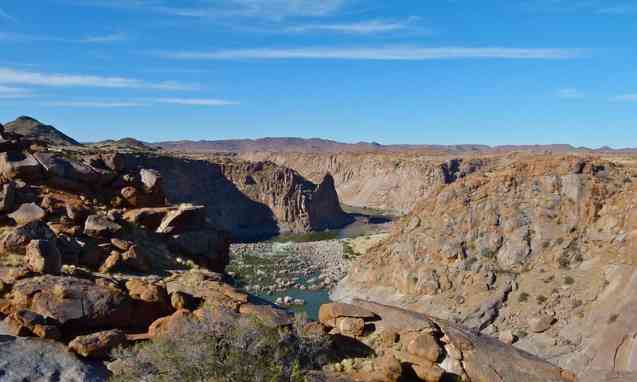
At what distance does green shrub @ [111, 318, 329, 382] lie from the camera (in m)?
8.73

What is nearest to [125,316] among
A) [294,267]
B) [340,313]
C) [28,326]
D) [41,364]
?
[28,326]

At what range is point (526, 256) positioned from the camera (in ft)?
133

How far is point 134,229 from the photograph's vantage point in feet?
62.7

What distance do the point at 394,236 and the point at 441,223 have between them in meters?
5.18

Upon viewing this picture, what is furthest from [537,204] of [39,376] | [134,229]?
[39,376]

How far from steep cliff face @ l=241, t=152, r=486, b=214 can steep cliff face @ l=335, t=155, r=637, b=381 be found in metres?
77.3

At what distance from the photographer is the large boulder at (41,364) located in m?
9.52

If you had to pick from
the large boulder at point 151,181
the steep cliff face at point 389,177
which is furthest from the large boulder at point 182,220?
the steep cliff face at point 389,177

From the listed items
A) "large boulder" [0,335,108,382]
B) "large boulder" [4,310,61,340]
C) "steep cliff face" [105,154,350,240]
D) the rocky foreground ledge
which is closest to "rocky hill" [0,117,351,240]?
"steep cliff face" [105,154,350,240]

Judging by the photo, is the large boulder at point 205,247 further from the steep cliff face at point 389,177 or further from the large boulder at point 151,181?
the steep cliff face at point 389,177

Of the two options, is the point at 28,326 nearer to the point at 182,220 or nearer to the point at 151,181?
the point at 182,220

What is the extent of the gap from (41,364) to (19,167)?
11.4 m

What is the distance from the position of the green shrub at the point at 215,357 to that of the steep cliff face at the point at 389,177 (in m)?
113

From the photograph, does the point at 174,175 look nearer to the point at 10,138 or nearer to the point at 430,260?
the point at 430,260
